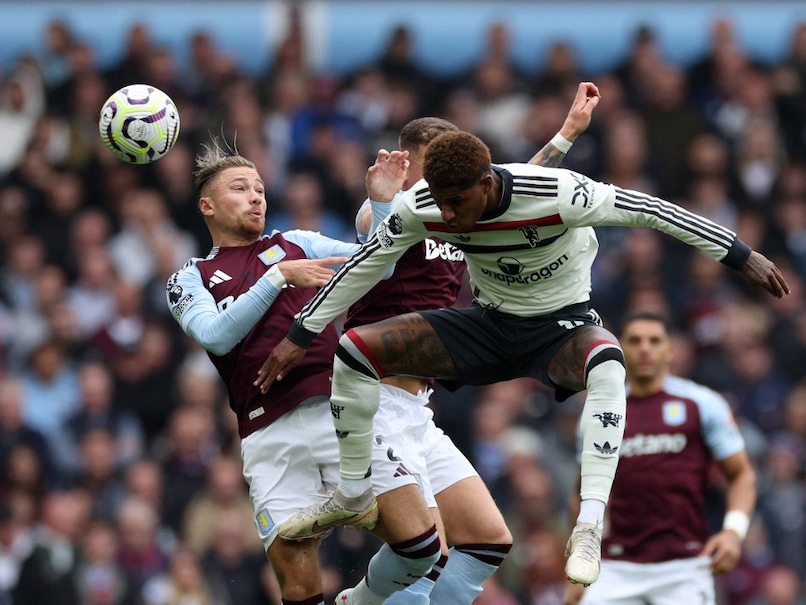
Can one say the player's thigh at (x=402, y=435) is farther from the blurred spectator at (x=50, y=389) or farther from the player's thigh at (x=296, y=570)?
the blurred spectator at (x=50, y=389)

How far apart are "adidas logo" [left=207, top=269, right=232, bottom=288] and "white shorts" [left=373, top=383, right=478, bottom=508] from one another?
3.28 ft

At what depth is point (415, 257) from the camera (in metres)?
8.42

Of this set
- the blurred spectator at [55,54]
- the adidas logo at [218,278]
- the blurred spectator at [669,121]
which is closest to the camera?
the adidas logo at [218,278]

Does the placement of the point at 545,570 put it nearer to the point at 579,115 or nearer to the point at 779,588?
the point at 779,588

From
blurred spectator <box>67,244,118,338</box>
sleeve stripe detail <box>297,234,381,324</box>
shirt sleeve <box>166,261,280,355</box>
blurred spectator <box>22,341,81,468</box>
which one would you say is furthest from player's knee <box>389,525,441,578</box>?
blurred spectator <box>67,244,118,338</box>

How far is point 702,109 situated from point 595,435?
9587 mm

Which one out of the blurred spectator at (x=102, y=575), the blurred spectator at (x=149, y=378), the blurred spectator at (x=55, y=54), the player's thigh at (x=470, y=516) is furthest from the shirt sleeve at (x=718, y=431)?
the blurred spectator at (x=55, y=54)

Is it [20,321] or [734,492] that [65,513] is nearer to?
[20,321]

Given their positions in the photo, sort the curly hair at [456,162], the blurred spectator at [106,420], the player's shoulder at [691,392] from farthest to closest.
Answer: the blurred spectator at [106,420] → the player's shoulder at [691,392] → the curly hair at [456,162]

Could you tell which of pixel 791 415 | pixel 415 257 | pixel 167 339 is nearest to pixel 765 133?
pixel 791 415

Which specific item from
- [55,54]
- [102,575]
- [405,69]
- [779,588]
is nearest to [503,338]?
[779,588]

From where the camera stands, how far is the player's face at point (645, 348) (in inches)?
396

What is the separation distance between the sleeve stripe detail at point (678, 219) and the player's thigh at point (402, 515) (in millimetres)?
1827

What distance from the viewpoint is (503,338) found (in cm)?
779
